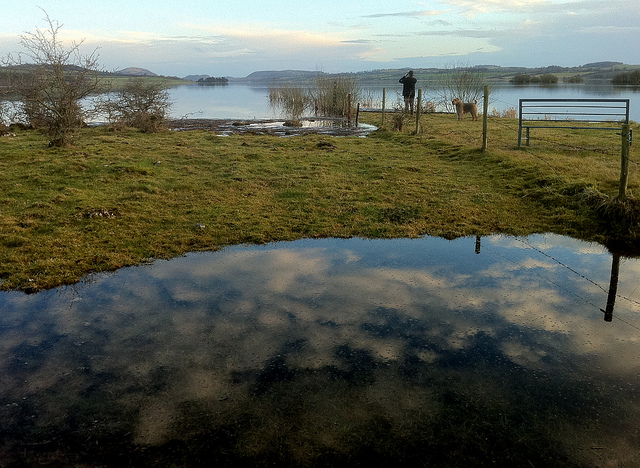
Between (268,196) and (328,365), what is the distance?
7.03m

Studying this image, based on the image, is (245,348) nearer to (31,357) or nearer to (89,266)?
(31,357)

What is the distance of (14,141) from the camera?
1869 centimetres

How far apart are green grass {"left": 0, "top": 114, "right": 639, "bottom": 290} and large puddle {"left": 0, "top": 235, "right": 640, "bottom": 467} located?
133cm

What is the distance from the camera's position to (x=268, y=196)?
11062 millimetres

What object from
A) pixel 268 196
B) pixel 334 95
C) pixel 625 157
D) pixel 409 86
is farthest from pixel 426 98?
pixel 625 157

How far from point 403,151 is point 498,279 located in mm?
11442

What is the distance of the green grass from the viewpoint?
7941mm

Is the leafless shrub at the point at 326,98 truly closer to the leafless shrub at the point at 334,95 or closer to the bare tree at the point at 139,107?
the leafless shrub at the point at 334,95

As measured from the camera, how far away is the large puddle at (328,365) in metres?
3.49

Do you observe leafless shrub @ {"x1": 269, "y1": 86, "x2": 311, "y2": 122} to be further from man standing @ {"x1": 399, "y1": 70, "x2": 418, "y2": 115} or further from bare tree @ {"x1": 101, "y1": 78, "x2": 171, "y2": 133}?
bare tree @ {"x1": 101, "y1": 78, "x2": 171, "y2": 133}

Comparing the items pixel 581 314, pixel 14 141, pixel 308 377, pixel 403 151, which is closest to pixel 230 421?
pixel 308 377

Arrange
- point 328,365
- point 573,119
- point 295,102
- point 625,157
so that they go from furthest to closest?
point 295,102, point 573,119, point 625,157, point 328,365

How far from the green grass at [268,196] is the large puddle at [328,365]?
4.35 ft

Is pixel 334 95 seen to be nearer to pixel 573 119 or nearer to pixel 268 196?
pixel 573 119
